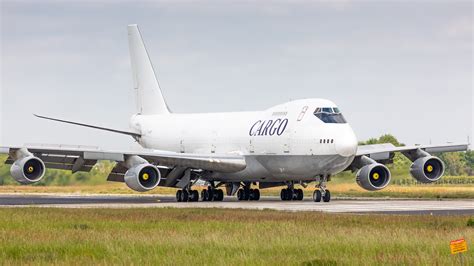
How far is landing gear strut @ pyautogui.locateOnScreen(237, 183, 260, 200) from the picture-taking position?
187ft

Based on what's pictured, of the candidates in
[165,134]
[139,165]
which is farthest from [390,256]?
[165,134]

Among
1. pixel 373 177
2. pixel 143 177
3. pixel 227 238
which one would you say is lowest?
pixel 227 238

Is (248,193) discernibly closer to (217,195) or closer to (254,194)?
(254,194)

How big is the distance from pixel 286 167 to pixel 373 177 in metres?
4.37

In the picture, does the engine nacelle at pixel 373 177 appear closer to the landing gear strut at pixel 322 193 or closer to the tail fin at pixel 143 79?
the landing gear strut at pixel 322 193

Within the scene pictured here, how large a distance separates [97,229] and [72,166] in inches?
1044

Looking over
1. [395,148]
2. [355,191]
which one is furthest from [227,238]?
[355,191]

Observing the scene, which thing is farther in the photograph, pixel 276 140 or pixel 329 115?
pixel 276 140

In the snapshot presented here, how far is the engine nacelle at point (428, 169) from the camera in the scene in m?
54.9

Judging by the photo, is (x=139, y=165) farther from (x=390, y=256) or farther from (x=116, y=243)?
(x=390, y=256)

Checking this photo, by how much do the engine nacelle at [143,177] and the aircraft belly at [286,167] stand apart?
5.54m

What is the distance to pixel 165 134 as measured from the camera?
64062 millimetres

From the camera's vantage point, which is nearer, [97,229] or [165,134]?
[97,229]

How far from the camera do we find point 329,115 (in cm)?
5031
